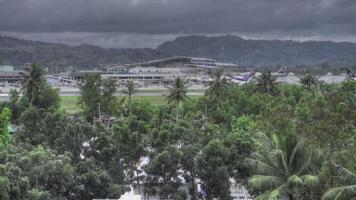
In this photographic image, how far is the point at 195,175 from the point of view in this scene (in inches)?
1613

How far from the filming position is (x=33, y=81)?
84.9 metres

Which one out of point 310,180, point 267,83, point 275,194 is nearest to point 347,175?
point 310,180

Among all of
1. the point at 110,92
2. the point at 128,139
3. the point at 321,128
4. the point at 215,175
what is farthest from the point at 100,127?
the point at 110,92

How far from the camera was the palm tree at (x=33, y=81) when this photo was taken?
84625 mm

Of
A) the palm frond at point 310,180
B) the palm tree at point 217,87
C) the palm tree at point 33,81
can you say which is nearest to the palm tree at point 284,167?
the palm frond at point 310,180

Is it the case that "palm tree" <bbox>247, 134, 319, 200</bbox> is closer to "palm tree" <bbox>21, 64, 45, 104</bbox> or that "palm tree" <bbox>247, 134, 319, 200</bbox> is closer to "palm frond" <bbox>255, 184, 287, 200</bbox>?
"palm frond" <bbox>255, 184, 287, 200</bbox>

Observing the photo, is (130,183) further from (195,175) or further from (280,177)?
(280,177)

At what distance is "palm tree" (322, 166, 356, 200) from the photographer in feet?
87.1

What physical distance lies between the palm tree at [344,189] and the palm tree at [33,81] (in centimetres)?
6306

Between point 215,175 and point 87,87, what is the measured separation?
56.1 m

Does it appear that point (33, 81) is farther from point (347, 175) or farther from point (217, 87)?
point (347, 175)

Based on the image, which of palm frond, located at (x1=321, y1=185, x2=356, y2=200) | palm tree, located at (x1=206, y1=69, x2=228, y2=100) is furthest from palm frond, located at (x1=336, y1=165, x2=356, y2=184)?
palm tree, located at (x1=206, y1=69, x2=228, y2=100)

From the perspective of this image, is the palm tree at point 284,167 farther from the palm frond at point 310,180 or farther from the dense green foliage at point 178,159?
the palm frond at point 310,180

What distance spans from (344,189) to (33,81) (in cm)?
6490
